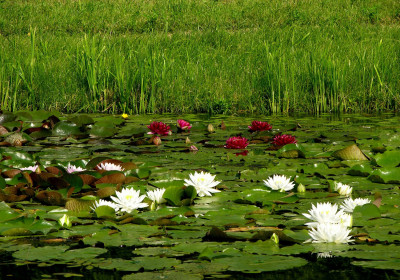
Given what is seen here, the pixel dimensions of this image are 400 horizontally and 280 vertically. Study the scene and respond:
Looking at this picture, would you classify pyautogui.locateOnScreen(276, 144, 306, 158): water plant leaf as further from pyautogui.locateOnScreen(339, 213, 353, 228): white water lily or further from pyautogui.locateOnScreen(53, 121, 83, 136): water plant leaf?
pyautogui.locateOnScreen(53, 121, 83, 136): water plant leaf

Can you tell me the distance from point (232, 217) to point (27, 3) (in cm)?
1241

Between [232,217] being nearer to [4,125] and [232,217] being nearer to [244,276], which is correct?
[244,276]

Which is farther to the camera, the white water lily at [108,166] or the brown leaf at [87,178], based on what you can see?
the white water lily at [108,166]

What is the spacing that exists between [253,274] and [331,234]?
372 mm

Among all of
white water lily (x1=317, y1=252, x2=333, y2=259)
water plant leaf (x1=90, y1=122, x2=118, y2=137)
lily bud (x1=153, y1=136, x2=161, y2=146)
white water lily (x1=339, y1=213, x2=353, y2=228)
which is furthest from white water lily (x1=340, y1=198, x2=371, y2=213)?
water plant leaf (x1=90, y1=122, x2=118, y2=137)

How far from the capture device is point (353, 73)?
575 cm

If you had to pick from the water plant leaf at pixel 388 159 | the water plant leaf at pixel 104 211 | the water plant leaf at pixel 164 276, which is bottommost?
the water plant leaf at pixel 164 276

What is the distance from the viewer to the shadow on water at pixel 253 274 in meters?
1.54

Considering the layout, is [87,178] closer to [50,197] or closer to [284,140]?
[50,197]

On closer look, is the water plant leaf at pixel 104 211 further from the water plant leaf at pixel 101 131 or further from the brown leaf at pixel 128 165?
the water plant leaf at pixel 101 131

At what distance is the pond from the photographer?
1.64m

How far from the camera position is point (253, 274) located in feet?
5.17

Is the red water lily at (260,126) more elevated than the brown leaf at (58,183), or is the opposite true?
A: the red water lily at (260,126)

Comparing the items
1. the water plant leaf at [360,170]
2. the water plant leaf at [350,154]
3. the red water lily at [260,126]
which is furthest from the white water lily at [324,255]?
the red water lily at [260,126]
